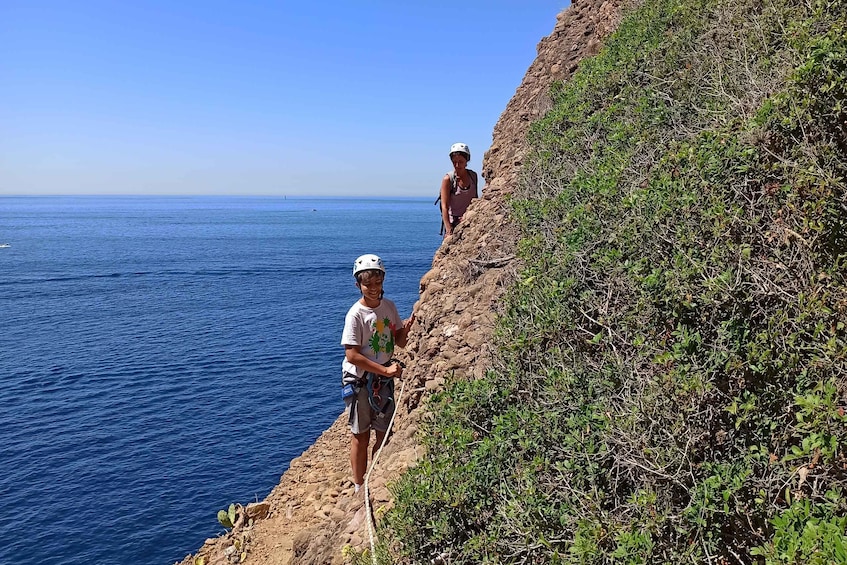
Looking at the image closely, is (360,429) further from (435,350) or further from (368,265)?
(368,265)

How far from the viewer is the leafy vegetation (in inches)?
116

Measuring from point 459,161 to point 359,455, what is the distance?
470 centimetres

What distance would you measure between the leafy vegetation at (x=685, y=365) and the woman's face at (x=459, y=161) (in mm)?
3128

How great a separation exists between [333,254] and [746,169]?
70.3 metres

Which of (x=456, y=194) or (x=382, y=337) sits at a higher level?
(x=456, y=194)

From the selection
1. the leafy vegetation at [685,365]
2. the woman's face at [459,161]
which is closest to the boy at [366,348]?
the leafy vegetation at [685,365]

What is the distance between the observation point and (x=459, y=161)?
28.7 ft

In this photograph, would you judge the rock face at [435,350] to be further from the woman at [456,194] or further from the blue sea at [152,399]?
the blue sea at [152,399]

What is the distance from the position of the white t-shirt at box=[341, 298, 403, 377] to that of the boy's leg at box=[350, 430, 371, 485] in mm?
791

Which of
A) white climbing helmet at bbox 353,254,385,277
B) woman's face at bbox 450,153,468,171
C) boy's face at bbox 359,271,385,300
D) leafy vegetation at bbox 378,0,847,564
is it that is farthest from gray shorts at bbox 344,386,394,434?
woman's face at bbox 450,153,468,171

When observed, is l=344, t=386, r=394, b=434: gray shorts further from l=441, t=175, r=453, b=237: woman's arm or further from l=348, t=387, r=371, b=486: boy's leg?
l=441, t=175, r=453, b=237: woman's arm

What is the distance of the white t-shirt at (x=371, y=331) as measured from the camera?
18.1ft

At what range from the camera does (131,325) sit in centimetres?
3675

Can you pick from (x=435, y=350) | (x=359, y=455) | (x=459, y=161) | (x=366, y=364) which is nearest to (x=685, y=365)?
(x=366, y=364)
